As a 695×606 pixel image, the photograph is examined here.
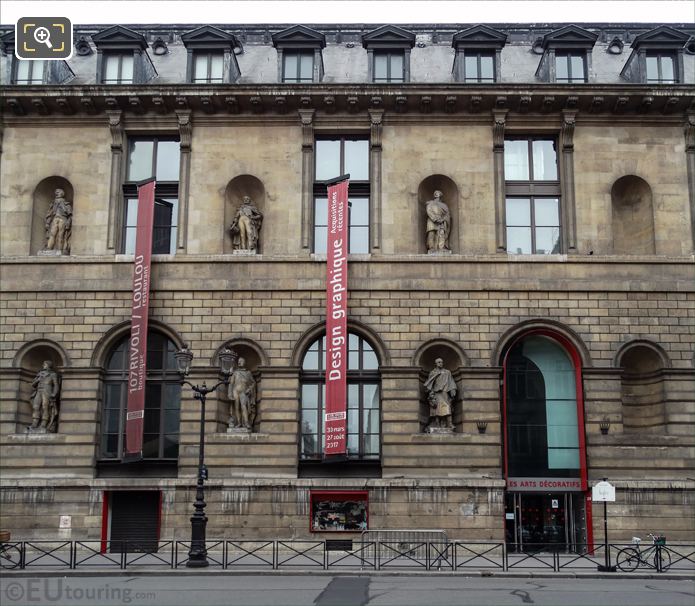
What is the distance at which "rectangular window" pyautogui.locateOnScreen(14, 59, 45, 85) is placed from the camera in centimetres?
3778

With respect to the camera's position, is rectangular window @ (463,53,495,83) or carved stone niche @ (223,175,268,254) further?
rectangular window @ (463,53,495,83)

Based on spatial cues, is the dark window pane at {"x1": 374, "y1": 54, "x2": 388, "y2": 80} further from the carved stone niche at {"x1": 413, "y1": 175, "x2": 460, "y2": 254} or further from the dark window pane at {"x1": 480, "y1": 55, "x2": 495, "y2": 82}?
the carved stone niche at {"x1": 413, "y1": 175, "x2": 460, "y2": 254}

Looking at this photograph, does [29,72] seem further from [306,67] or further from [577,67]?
→ [577,67]

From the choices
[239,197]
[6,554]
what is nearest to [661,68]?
[239,197]

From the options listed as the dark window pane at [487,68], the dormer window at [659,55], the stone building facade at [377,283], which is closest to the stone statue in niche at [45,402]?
the stone building facade at [377,283]

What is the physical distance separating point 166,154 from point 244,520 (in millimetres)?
14310

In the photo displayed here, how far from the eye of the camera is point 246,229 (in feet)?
119

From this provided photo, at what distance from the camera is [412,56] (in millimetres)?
39375

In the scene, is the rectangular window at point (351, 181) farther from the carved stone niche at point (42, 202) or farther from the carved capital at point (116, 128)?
the carved stone niche at point (42, 202)

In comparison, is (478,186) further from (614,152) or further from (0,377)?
(0,377)

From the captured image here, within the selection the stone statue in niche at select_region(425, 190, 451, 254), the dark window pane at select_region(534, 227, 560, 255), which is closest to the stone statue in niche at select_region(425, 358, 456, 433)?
the stone statue in niche at select_region(425, 190, 451, 254)

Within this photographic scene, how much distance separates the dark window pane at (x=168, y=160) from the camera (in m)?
37.3

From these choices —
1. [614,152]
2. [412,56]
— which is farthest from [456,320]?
[412,56]

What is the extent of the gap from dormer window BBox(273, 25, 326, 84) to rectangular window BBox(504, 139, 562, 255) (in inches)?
319
